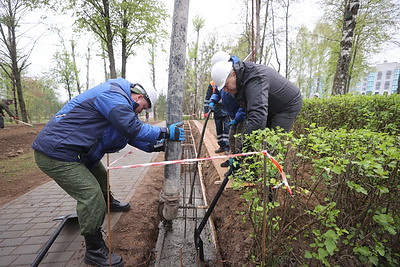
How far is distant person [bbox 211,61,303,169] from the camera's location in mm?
2346

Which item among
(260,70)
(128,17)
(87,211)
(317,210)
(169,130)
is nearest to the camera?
(317,210)

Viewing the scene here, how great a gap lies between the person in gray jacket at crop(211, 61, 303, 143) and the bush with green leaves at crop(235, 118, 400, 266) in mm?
709

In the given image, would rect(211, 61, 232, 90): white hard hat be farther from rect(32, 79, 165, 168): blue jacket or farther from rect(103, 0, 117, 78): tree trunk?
rect(103, 0, 117, 78): tree trunk

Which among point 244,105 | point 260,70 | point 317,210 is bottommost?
point 317,210

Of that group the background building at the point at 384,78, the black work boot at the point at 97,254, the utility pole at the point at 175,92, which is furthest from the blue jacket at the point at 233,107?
the background building at the point at 384,78

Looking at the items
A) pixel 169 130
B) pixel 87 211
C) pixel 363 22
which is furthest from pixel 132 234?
pixel 363 22

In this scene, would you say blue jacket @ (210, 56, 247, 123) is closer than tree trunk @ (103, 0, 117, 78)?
Yes

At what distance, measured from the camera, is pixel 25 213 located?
3158 millimetres

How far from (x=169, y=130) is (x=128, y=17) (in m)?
12.1

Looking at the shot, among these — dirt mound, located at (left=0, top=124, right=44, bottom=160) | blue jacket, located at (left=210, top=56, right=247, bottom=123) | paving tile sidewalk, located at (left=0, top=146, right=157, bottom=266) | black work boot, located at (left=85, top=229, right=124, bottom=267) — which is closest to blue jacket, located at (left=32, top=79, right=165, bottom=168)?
black work boot, located at (left=85, top=229, right=124, bottom=267)

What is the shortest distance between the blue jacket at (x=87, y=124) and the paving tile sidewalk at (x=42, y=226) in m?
1.11

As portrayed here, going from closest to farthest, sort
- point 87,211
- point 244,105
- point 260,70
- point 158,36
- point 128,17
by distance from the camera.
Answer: point 87,211 → point 260,70 → point 244,105 → point 128,17 → point 158,36

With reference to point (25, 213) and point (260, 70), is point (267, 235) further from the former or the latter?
point (25, 213)

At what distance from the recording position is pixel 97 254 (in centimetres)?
212
